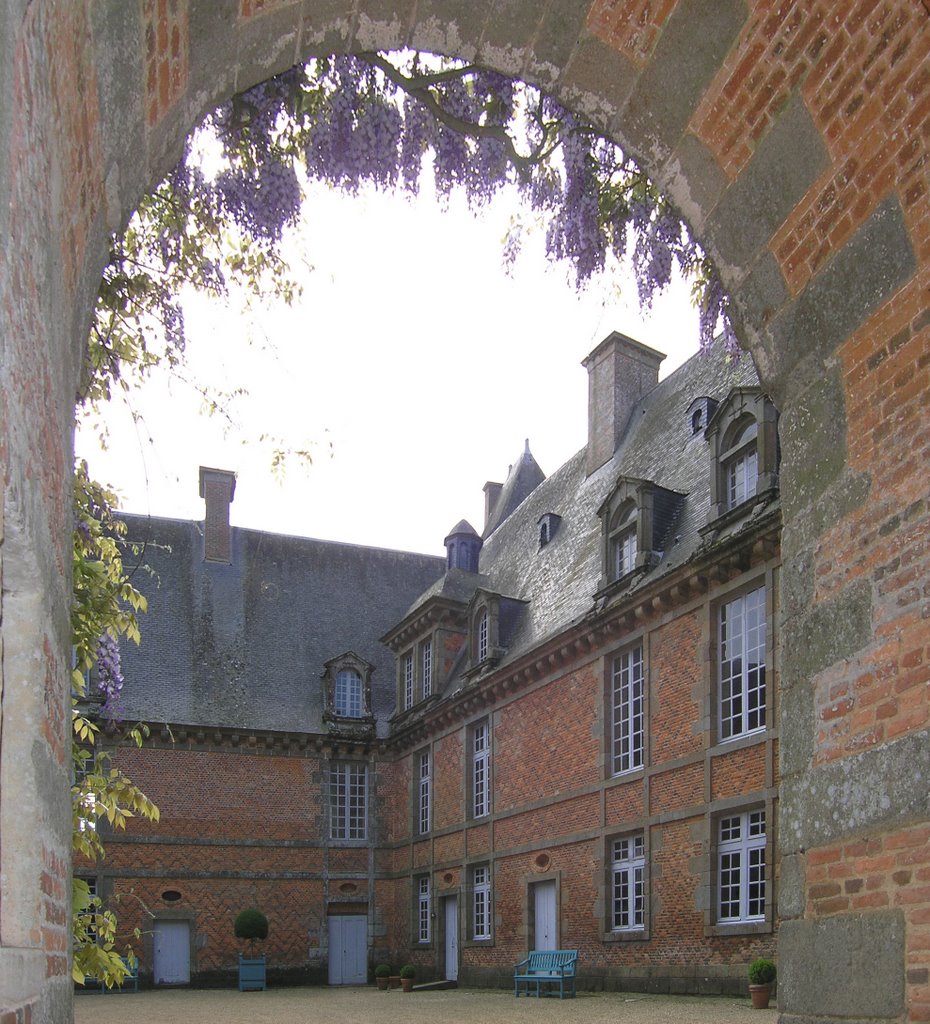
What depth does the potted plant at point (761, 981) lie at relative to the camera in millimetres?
12641

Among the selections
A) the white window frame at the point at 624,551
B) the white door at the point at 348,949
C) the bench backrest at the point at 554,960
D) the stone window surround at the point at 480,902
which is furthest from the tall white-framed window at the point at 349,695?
the white window frame at the point at 624,551

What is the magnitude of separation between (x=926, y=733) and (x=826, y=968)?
1.03 m

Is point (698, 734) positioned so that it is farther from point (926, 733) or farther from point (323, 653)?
point (323, 653)

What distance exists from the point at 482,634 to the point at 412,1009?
789 centimetres

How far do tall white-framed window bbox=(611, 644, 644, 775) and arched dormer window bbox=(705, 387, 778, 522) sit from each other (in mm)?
2760

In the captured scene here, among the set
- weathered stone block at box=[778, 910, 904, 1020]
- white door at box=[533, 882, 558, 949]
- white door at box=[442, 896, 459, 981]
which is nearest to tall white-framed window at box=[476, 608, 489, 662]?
white door at box=[533, 882, 558, 949]

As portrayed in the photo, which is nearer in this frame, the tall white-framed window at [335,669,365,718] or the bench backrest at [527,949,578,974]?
the bench backrest at [527,949,578,974]

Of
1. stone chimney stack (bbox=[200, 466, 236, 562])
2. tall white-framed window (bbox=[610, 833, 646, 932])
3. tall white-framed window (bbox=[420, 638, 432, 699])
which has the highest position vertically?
stone chimney stack (bbox=[200, 466, 236, 562])

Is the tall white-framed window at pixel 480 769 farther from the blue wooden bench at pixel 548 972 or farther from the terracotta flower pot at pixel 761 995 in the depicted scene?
the terracotta flower pot at pixel 761 995

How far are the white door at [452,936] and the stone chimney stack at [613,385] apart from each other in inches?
348

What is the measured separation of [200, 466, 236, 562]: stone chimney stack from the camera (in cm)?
2827

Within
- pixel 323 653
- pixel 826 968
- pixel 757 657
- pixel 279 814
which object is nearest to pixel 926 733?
pixel 826 968

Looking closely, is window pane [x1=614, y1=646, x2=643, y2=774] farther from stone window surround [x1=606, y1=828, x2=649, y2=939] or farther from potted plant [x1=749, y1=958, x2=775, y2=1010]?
potted plant [x1=749, y1=958, x2=775, y2=1010]

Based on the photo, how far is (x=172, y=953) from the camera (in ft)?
78.6
